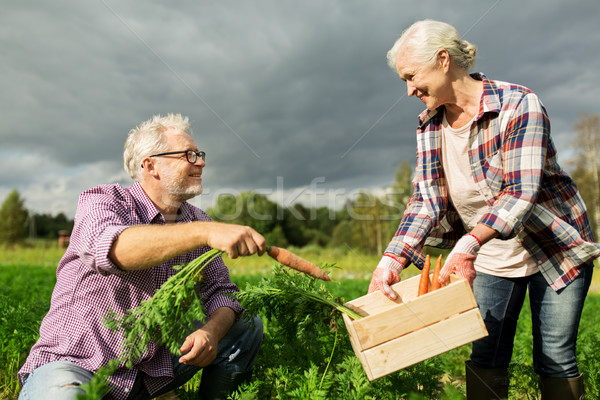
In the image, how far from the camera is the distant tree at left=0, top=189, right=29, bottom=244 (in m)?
45.3

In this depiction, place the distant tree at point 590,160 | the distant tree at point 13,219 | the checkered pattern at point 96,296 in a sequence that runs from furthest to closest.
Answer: the distant tree at point 13,219 → the distant tree at point 590,160 → the checkered pattern at point 96,296

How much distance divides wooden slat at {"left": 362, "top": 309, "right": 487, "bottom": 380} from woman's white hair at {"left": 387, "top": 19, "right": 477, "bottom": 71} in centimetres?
143

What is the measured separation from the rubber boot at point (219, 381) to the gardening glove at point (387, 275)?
1042 millimetres

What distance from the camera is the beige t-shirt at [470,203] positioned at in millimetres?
2707

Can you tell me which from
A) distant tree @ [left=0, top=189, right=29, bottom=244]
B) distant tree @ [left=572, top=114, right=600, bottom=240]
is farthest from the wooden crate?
distant tree @ [left=0, top=189, right=29, bottom=244]

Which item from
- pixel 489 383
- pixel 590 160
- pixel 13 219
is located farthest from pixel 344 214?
pixel 489 383

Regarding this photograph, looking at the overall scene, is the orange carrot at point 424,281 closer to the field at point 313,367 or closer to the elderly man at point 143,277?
the field at point 313,367

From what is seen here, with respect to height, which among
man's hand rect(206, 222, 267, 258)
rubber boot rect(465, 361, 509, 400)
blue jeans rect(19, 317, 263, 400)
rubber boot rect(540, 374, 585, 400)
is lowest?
rubber boot rect(465, 361, 509, 400)

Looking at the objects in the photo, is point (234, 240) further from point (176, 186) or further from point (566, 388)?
point (566, 388)

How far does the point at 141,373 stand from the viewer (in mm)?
2455

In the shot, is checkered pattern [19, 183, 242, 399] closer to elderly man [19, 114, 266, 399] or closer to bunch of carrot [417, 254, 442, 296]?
elderly man [19, 114, 266, 399]

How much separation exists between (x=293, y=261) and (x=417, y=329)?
75cm

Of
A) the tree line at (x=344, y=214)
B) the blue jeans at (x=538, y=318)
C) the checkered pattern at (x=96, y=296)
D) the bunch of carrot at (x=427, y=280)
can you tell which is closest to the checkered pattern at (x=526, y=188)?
the blue jeans at (x=538, y=318)

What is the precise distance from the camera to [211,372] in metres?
2.83
